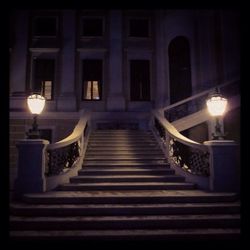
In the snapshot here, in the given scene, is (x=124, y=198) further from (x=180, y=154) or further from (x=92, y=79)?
(x=92, y=79)

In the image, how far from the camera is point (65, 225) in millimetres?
5828

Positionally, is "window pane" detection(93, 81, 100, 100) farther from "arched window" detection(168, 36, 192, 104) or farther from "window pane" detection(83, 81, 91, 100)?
"arched window" detection(168, 36, 192, 104)

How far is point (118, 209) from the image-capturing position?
20.6 ft

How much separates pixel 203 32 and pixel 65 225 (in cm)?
1436

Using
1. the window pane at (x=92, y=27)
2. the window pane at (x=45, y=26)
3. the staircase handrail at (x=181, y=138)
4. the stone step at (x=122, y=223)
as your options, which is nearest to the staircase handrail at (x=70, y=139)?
the stone step at (x=122, y=223)

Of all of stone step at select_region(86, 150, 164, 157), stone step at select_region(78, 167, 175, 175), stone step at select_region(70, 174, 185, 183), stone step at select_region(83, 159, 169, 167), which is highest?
stone step at select_region(86, 150, 164, 157)

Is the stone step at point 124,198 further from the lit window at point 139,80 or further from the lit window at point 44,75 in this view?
the lit window at point 44,75

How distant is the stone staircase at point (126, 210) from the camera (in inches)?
220

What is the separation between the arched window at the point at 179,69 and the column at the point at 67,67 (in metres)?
5.77

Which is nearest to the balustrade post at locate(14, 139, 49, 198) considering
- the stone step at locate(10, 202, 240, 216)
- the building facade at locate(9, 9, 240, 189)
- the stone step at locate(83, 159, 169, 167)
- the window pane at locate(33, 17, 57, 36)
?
the stone step at locate(10, 202, 240, 216)

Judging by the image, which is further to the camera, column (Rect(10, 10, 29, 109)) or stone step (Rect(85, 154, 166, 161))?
column (Rect(10, 10, 29, 109))

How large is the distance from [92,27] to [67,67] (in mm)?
3007

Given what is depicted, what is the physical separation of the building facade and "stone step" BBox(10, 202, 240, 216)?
31.4 feet

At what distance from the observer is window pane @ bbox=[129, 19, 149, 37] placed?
17344 millimetres
